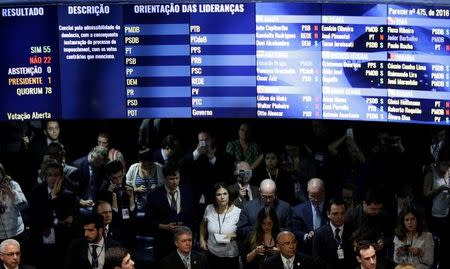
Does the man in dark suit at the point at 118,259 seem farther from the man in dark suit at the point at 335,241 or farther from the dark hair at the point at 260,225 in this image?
the man in dark suit at the point at 335,241

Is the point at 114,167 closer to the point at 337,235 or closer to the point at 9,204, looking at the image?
the point at 9,204

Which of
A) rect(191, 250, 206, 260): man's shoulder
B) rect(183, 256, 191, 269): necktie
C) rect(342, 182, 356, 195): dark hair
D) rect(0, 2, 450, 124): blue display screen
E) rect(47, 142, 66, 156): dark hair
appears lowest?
rect(183, 256, 191, 269): necktie

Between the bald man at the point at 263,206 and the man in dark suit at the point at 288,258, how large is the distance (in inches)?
34.4

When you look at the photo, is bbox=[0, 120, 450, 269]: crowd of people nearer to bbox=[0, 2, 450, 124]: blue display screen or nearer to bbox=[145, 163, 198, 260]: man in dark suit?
bbox=[145, 163, 198, 260]: man in dark suit

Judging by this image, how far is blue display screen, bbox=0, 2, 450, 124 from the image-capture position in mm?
14625

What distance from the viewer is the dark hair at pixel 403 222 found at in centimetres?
1407

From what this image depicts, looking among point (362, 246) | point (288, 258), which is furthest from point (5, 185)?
point (362, 246)

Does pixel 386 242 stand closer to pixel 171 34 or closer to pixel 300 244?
pixel 300 244

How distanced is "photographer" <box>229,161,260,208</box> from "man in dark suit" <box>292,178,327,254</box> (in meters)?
0.62

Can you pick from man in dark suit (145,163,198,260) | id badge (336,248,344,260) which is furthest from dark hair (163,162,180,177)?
id badge (336,248,344,260)

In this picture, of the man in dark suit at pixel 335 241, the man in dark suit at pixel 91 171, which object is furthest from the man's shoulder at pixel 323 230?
the man in dark suit at pixel 91 171

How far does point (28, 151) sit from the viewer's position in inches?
635

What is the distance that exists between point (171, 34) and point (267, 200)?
2.00 m

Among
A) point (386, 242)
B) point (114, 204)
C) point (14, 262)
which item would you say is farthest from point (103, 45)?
point (386, 242)
